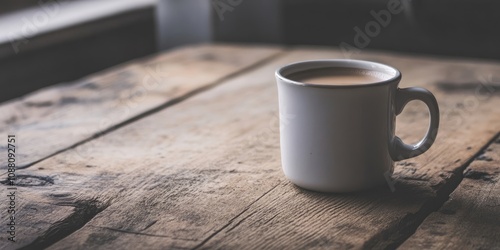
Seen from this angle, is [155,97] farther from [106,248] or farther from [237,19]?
[237,19]

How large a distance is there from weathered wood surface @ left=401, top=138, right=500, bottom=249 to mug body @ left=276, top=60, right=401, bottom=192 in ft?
0.27

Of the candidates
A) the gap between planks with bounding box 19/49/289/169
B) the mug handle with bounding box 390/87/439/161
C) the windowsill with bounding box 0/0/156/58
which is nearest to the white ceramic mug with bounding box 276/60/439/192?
the mug handle with bounding box 390/87/439/161

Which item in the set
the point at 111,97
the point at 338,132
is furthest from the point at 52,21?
the point at 338,132

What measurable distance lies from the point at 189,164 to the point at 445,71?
64 cm

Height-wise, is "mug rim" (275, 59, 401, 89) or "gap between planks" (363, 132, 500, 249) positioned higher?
"mug rim" (275, 59, 401, 89)

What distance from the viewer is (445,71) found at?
4.54ft

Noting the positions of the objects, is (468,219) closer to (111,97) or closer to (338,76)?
(338,76)

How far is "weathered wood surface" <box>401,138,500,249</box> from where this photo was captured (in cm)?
69

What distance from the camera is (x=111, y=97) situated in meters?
1.25

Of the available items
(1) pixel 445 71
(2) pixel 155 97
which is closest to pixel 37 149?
(2) pixel 155 97

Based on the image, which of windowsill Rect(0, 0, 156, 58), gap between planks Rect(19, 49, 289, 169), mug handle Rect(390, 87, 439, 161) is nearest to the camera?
mug handle Rect(390, 87, 439, 161)

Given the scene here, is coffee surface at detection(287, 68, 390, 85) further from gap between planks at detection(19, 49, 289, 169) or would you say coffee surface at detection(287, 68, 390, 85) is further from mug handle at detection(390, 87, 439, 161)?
gap between planks at detection(19, 49, 289, 169)

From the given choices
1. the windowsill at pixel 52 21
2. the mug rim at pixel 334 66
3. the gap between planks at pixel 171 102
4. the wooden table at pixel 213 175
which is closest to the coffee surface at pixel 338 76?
the mug rim at pixel 334 66

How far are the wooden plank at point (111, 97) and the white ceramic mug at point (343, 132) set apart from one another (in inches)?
13.4
